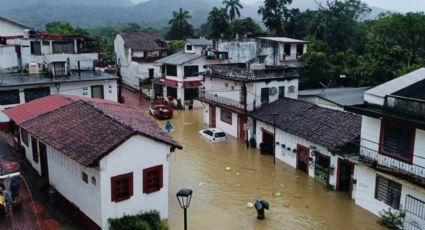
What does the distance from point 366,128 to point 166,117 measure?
25.3m

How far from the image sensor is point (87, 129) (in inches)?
775

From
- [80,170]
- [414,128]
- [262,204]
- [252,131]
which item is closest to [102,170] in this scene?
[80,170]

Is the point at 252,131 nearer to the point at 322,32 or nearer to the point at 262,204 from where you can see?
the point at 262,204

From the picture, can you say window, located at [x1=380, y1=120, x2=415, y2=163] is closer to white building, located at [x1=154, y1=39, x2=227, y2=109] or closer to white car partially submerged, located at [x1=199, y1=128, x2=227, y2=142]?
white car partially submerged, located at [x1=199, y1=128, x2=227, y2=142]

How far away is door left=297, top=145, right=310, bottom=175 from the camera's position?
27609 mm

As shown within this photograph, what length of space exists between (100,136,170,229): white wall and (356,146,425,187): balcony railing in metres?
10.2

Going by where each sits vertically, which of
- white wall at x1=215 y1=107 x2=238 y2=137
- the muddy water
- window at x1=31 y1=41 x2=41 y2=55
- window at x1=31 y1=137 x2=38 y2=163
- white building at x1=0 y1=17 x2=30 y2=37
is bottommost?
the muddy water

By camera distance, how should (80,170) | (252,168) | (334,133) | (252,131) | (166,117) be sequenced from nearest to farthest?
(80,170) < (334,133) < (252,168) < (252,131) < (166,117)

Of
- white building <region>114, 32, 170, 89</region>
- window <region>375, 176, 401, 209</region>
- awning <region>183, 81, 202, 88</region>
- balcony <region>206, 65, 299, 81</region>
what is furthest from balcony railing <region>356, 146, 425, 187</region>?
white building <region>114, 32, 170, 89</region>

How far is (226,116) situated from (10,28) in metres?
29.8

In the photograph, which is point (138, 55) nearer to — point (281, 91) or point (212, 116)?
point (212, 116)

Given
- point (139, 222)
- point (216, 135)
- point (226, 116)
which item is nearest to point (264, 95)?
point (226, 116)

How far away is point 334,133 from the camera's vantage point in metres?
25.8

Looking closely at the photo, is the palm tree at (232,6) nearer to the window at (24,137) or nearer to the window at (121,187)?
the window at (24,137)
